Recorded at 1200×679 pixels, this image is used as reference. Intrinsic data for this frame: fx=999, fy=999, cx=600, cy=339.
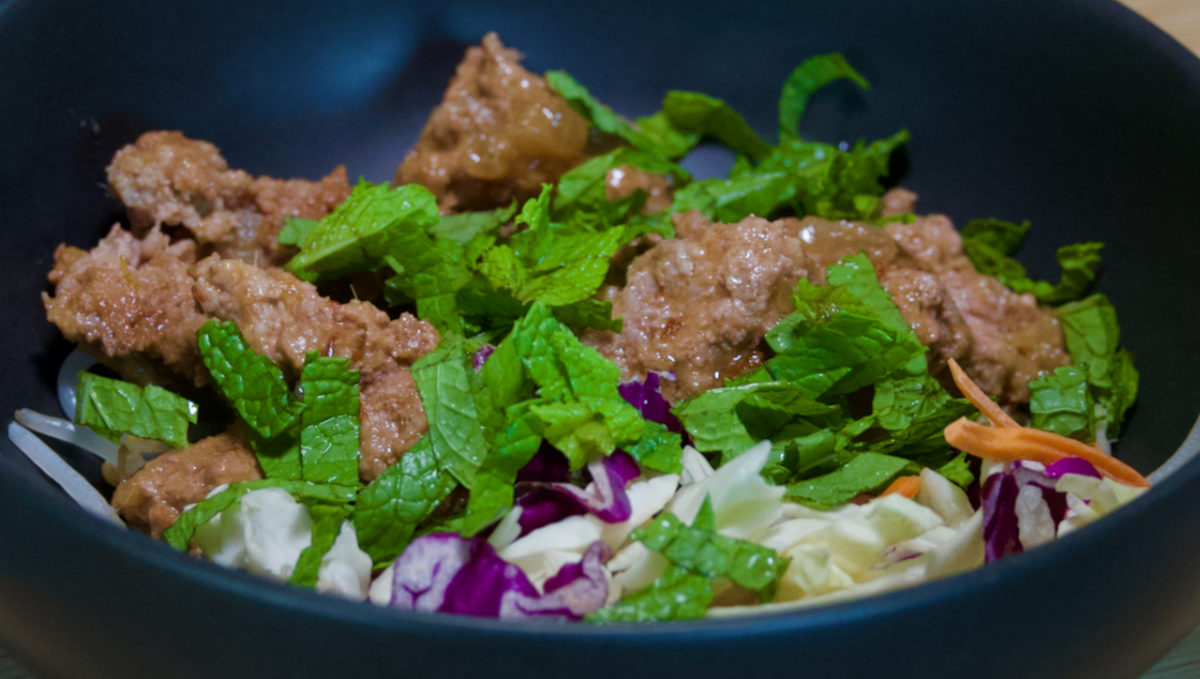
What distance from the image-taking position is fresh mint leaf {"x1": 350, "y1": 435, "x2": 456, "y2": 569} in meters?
1.80

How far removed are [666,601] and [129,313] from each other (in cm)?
142

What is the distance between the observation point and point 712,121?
10.4ft

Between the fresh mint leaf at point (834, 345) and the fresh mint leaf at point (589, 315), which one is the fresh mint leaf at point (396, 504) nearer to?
the fresh mint leaf at point (589, 315)

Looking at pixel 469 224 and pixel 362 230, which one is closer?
pixel 362 230

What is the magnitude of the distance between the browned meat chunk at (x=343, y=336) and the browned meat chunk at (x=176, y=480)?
22 centimetres

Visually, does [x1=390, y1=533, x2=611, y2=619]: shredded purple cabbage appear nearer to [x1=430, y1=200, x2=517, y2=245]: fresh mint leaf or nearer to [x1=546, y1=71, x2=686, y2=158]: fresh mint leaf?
[x1=430, y1=200, x2=517, y2=245]: fresh mint leaf

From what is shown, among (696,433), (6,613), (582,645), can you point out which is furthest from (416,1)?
(582,645)

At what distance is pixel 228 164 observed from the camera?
291cm

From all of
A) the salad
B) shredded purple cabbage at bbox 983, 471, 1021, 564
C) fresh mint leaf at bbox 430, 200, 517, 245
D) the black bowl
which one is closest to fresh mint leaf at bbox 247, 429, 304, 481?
the salad

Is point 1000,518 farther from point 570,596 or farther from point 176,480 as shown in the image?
point 176,480

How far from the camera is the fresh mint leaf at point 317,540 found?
5.44ft

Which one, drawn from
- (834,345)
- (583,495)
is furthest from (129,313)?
(834,345)

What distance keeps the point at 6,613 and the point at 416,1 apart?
2.17 meters

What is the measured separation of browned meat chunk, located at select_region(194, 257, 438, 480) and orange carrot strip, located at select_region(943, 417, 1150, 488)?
1.06 meters
